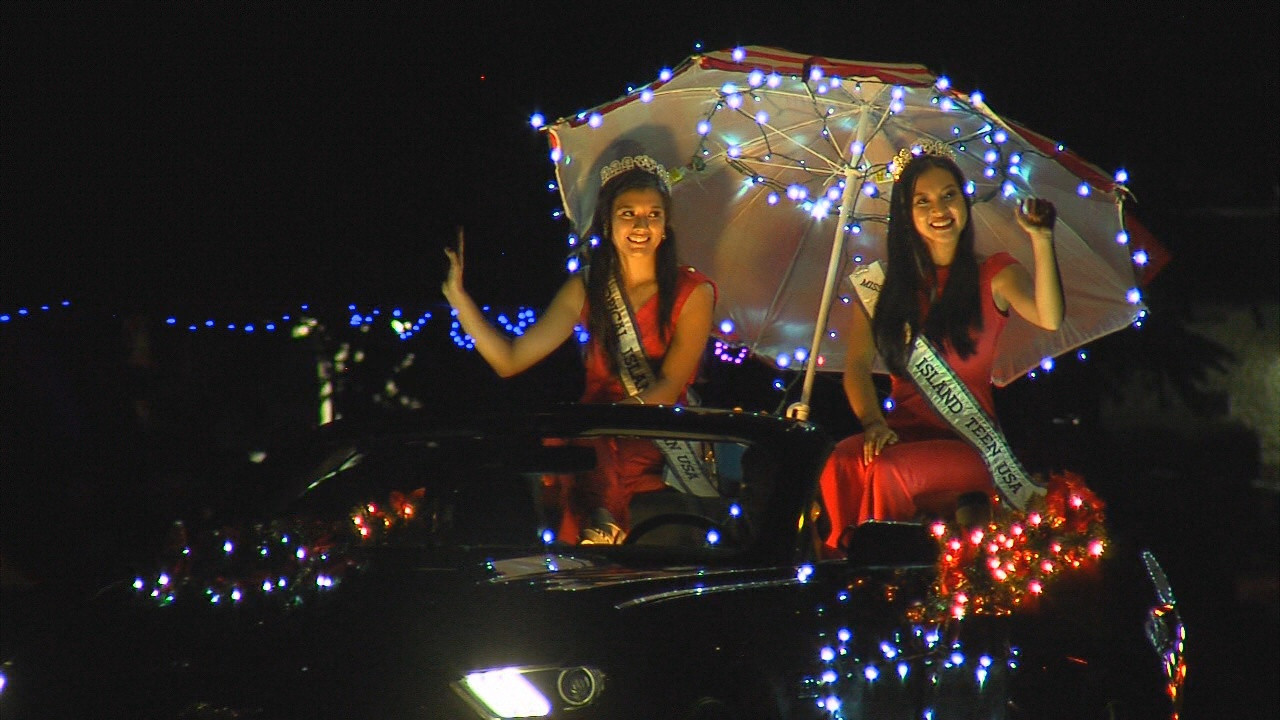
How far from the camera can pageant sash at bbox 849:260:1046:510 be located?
22.6 ft

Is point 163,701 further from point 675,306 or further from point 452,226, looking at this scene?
point 452,226

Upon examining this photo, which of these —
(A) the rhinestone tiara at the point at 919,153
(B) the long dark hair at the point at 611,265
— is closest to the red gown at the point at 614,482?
(B) the long dark hair at the point at 611,265

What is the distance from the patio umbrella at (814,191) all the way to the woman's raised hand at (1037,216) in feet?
0.58

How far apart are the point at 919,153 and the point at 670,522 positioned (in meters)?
2.67

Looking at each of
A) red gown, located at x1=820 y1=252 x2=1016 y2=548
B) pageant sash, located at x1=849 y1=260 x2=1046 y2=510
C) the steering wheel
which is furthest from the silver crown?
the steering wheel

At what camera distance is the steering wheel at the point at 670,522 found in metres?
5.30

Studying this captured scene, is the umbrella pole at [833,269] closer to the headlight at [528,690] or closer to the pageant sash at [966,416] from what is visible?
the pageant sash at [966,416]

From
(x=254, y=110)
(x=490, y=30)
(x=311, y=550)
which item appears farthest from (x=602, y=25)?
(x=311, y=550)

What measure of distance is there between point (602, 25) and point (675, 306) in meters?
3.71

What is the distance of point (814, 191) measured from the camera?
842cm

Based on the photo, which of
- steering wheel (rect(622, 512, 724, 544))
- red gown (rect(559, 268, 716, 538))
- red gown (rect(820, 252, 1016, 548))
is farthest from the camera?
red gown (rect(820, 252, 1016, 548))

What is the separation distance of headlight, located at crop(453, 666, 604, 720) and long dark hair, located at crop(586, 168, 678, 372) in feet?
10.6

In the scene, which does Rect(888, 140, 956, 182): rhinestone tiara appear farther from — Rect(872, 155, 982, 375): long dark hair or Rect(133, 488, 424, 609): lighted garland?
Rect(133, 488, 424, 609): lighted garland

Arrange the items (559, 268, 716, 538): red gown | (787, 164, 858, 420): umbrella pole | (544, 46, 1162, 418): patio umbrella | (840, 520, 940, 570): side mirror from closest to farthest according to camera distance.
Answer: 1. (840, 520, 940, 570): side mirror
2. (559, 268, 716, 538): red gown
3. (544, 46, 1162, 418): patio umbrella
4. (787, 164, 858, 420): umbrella pole
